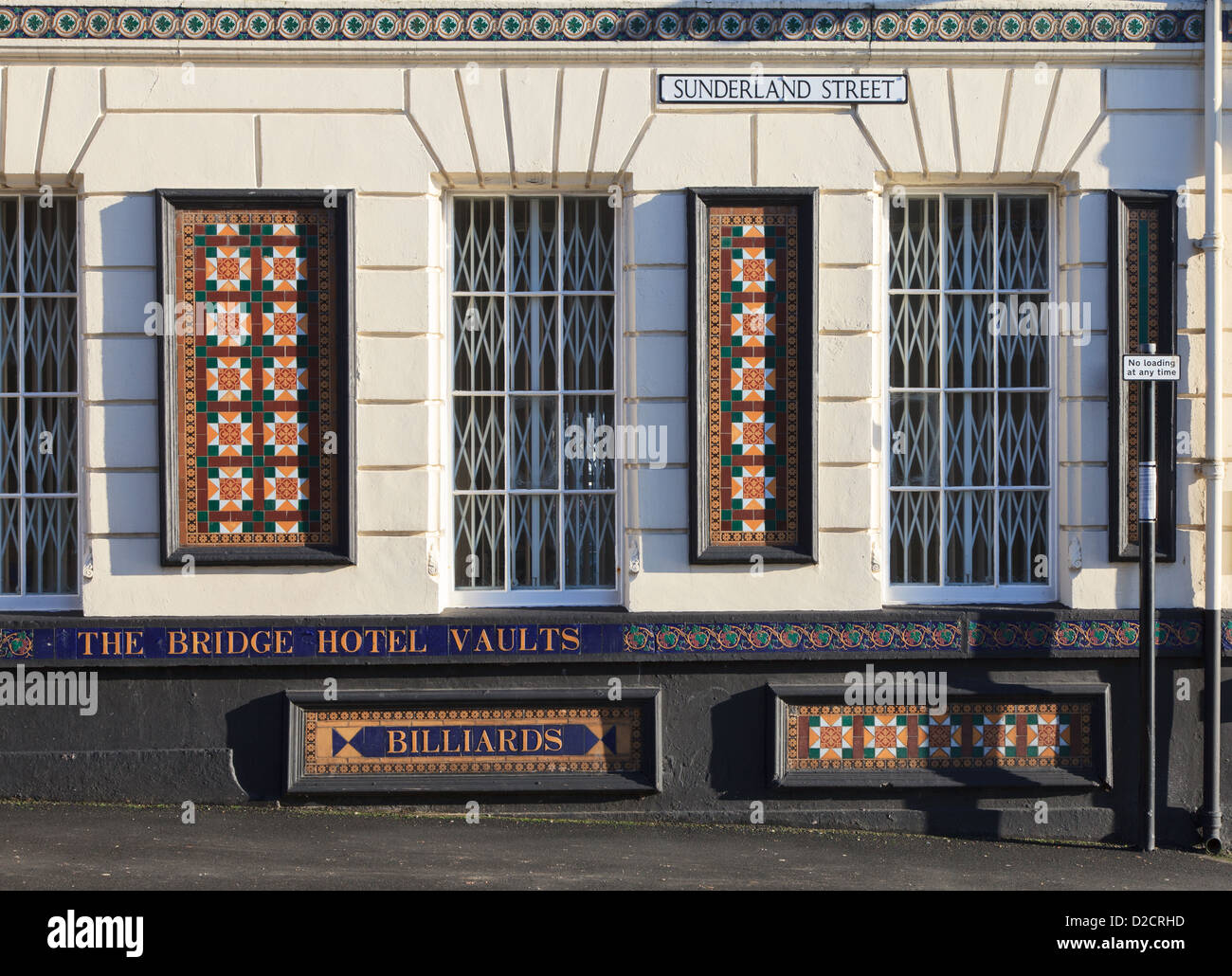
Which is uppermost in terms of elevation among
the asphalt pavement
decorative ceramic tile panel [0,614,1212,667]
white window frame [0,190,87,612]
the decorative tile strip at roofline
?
the decorative tile strip at roofline

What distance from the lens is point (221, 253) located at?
8445mm

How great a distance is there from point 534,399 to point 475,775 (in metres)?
2.43

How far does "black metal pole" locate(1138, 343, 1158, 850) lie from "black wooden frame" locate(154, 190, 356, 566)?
15.8ft

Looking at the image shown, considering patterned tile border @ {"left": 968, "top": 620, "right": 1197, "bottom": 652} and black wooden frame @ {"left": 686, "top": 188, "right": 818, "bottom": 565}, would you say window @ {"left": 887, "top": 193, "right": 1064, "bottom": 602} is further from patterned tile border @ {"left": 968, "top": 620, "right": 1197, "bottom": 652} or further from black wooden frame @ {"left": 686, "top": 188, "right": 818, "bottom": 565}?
black wooden frame @ {"left": 686, "top": 188, "right": 818, "bottom": 565}

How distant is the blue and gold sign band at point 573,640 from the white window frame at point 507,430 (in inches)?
10.6

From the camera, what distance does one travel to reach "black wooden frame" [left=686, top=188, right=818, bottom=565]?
8.43 metres

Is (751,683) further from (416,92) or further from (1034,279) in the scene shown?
(416,92)

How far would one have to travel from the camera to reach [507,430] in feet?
28.7
